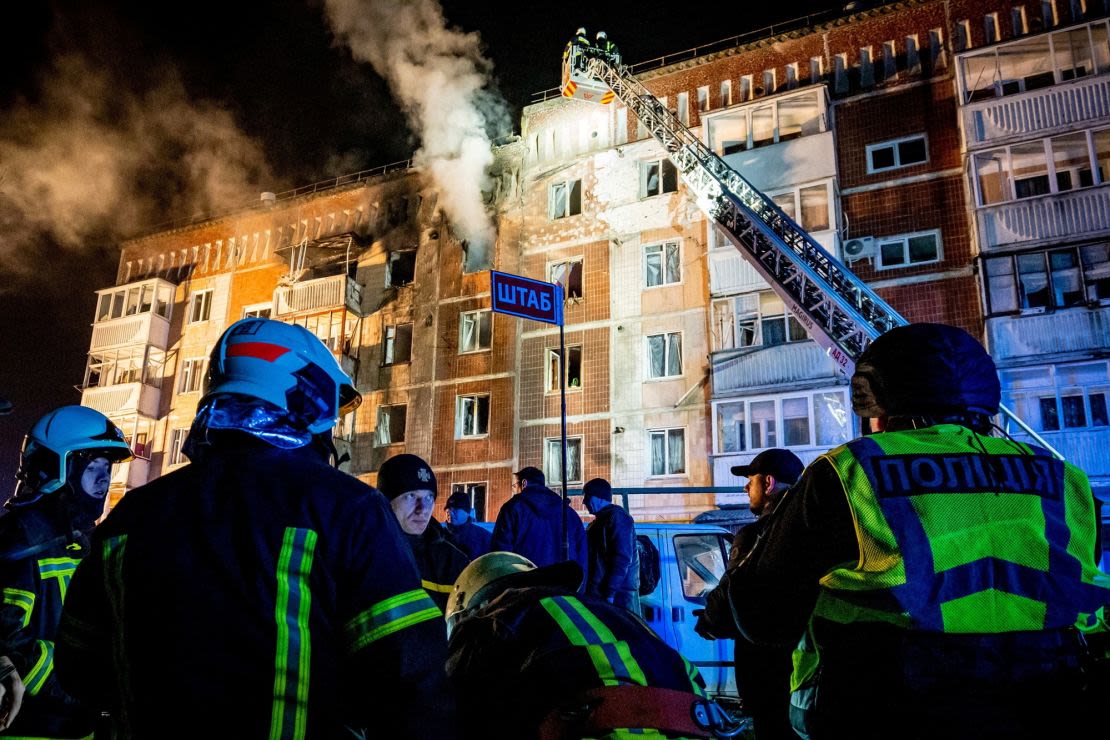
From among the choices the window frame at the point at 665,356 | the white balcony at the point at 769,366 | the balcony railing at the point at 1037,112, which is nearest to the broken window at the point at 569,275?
the window frame at the point at 665,356

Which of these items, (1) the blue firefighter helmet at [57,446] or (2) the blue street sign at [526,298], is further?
(2) the blue street sign at [526,298]

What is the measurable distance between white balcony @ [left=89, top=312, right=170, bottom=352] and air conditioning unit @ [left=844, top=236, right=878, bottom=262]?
2612cm

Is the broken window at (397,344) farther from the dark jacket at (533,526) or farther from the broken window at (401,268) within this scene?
the dark jacket at (533,526)

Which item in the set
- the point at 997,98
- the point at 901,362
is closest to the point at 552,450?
the point at 997,98

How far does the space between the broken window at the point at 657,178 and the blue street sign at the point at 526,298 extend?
52.6ft

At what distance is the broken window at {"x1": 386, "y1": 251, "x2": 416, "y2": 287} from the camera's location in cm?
2755

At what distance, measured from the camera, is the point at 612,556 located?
286 inches

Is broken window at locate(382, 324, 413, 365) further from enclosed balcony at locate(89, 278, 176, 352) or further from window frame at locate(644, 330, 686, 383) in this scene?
enclosed balcony at locate(89, 278, 176, 352)

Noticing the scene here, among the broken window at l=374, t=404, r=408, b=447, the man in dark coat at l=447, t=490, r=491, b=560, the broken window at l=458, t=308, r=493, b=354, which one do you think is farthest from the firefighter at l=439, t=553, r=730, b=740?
the broken window at l=374, t=404, r=408, b=447

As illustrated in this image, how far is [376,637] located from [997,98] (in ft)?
72.2

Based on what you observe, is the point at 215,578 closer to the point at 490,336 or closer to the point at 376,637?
the point at 376,637

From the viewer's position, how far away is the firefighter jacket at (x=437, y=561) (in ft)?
16.8

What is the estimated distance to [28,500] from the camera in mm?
3418

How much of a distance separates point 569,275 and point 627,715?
22678 millimetres
